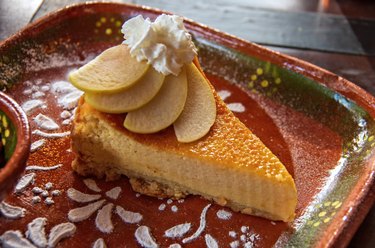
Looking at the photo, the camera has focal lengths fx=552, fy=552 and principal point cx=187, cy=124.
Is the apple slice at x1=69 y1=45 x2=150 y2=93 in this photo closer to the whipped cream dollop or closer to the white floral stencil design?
the whipped cream dollop

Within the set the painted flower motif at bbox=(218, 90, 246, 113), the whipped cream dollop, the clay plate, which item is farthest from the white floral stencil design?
the painted flower motif at bbox=(218, 90, 246, 113)

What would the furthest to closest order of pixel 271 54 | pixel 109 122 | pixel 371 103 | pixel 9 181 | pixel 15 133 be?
pixel 271 54
pixel 371 103
pixel 109 122
pixel 15 133
pixel 9 181

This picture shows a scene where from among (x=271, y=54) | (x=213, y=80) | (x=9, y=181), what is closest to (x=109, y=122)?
(x=9, y=181)

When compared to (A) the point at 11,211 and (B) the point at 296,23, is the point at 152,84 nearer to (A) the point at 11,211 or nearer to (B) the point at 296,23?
(A) the point at 11,211

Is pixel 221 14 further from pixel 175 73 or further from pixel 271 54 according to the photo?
pixel 175 73

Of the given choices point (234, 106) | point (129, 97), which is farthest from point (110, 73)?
point (234, 106)

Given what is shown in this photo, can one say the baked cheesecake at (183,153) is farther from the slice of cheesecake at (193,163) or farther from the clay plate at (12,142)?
the clay plate at (12,142)

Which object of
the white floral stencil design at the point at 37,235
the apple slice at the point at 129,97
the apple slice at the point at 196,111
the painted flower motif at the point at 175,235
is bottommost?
the painted flower motif at the point at 175,235

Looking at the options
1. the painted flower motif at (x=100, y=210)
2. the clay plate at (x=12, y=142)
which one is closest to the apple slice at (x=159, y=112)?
the painted flower motif at (x=100, y=210)
